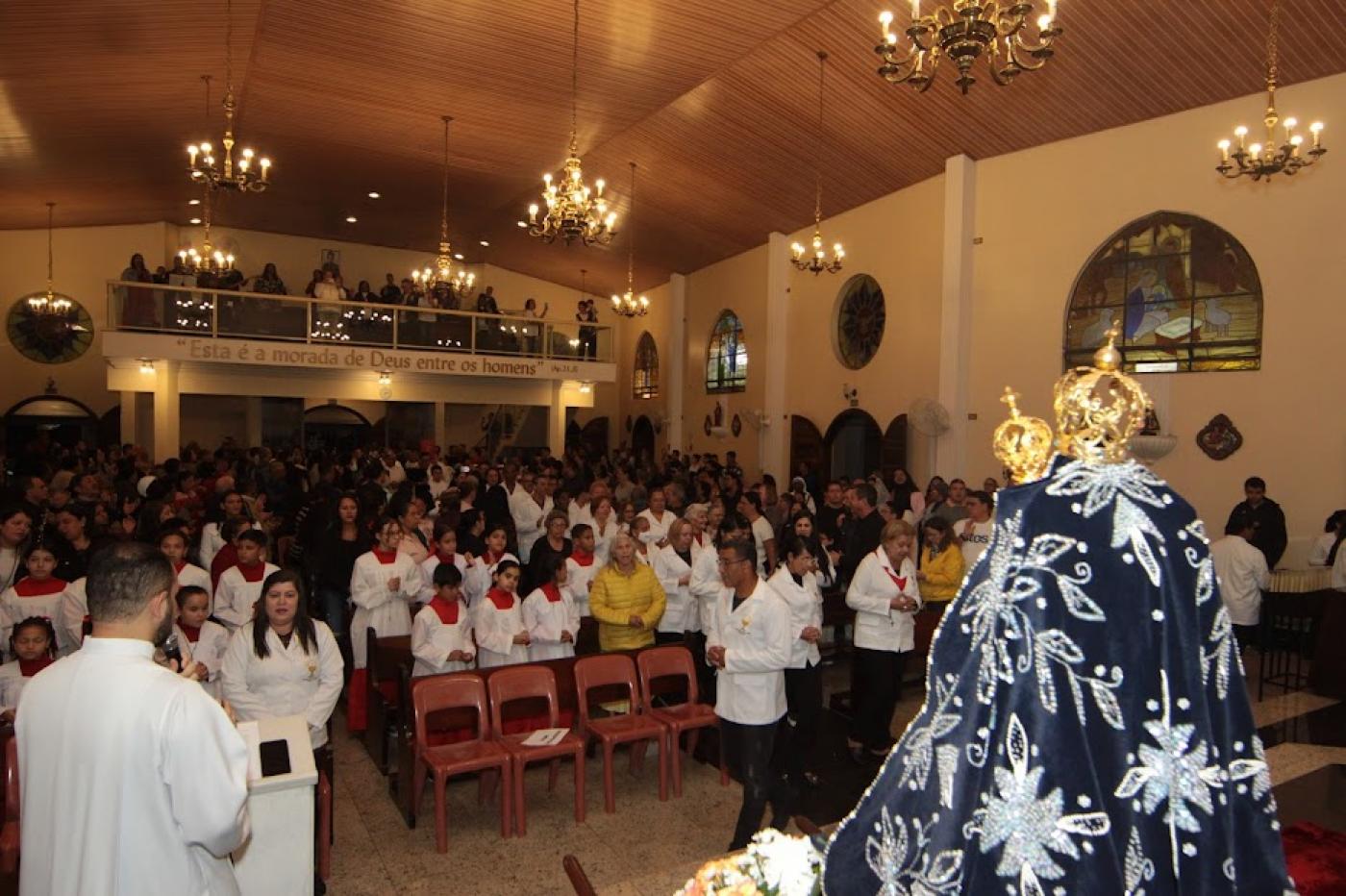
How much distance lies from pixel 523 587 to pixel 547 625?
238cm

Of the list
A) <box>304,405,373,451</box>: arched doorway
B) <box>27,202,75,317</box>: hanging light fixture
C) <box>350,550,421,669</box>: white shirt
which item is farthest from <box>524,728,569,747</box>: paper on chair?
<box>27,202,75,317</box>: hanging light fixture

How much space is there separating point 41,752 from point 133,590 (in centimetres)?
52

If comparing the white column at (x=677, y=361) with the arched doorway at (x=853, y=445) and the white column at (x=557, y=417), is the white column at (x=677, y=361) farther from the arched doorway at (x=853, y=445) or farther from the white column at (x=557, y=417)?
the arched doorway at (x=853, y=445)

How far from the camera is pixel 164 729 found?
237 centimetres

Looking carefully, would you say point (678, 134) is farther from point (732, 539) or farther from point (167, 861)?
point (167, 861)

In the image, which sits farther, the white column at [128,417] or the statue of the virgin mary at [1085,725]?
the white column at [128,417]

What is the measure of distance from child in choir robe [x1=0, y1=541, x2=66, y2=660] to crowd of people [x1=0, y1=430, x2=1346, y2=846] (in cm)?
1

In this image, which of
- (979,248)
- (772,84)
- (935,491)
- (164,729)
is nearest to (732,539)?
(164,729)

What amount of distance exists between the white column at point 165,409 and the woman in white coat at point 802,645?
1387cm

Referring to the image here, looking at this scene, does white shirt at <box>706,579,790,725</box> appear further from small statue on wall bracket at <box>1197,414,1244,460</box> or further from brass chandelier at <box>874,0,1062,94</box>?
small statue on wall bracket at <box>1197,414,1244,460</box>

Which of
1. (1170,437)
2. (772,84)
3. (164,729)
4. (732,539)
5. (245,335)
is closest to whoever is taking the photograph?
(164,729)

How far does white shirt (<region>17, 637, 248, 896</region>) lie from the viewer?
2352mm

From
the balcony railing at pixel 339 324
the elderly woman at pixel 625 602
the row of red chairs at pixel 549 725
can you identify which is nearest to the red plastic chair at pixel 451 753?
the row of red chairs at pixel 549 725

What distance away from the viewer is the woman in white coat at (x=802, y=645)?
562 cm
